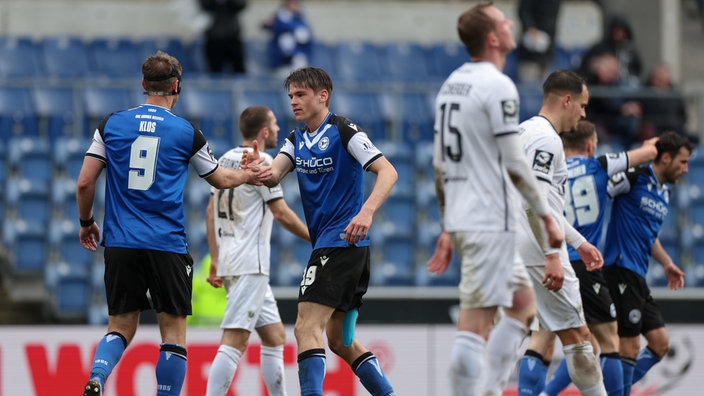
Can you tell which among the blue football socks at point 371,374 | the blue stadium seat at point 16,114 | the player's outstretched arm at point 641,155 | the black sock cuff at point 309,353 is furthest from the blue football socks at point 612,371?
the blue stadium seat at point 16,114

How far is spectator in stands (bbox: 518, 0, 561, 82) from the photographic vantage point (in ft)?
56.6

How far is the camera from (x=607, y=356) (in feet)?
30.2

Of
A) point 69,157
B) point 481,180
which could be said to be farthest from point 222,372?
point 69,157

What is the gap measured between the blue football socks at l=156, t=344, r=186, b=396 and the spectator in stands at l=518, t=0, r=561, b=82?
34.3 feet

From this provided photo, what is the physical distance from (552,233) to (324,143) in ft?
6.18

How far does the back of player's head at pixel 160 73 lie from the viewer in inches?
314

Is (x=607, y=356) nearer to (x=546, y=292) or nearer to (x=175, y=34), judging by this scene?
(x=546, y=292)

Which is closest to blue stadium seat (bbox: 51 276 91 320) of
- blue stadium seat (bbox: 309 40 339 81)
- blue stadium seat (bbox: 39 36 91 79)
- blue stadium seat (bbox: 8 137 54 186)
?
blue stadium seat (bbox: 8 137 54 186)

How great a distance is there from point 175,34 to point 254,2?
1.39 meters

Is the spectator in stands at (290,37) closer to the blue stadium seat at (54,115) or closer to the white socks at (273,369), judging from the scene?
the blue stadium seat at (54,115)

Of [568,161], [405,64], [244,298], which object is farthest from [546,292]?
[405,64]

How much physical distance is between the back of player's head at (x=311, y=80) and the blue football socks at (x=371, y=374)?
1815mm

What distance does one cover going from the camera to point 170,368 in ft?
26.1

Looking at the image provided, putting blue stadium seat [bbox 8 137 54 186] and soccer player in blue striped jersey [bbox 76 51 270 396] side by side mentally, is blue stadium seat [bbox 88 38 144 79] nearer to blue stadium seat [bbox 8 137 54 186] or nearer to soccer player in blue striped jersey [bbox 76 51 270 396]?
blue stadium seat [bbox 8 137 54 186]
